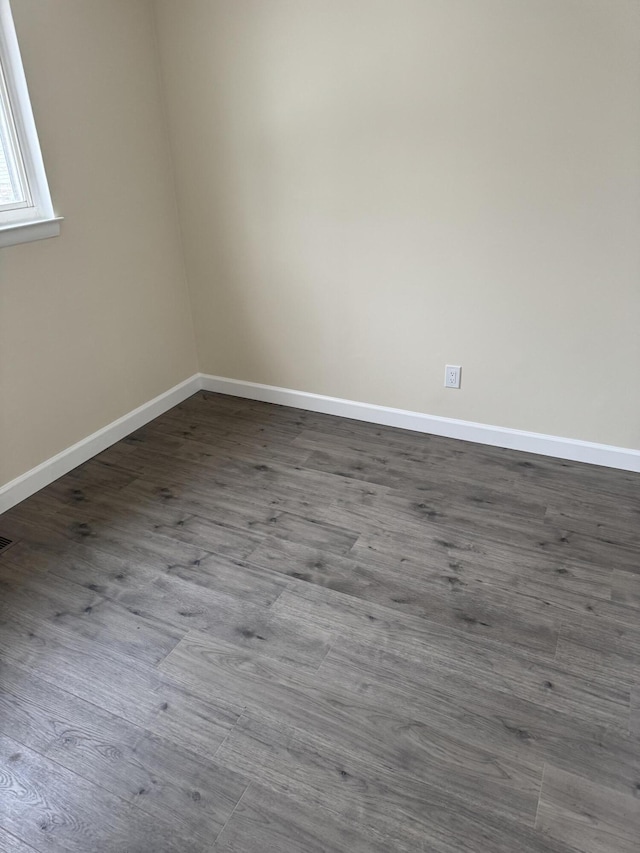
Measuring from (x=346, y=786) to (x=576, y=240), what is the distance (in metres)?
2.03

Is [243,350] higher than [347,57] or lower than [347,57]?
lower

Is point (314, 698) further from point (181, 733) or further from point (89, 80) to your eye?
point (89, 80)

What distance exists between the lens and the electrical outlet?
2844 mm

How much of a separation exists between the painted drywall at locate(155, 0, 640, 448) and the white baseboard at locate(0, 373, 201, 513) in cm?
56

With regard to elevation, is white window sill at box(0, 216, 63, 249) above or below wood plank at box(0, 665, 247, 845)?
above

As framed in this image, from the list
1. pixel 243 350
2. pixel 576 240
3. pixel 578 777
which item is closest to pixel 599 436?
pixel 576 240

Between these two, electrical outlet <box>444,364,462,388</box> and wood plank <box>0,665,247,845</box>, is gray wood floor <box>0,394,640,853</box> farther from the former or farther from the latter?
electrical outlet <box>444,364,462,388</box>

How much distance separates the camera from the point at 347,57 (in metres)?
2.56

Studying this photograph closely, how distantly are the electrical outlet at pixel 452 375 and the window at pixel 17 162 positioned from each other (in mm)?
1765

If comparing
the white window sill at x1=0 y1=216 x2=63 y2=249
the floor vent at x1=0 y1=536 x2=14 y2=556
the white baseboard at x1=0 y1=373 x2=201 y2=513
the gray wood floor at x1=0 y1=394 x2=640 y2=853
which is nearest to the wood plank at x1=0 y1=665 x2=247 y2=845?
the gray wood floor at x1=0 y1=394 x2=640 y2=853

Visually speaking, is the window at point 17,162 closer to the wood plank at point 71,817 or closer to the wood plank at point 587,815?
the wood plank at point 71,817

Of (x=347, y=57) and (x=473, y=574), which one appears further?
(x=347, y=57)

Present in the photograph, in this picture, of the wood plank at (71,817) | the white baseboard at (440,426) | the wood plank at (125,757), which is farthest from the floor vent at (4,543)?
the white baseboard at (440,426)

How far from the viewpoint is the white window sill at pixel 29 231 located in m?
2.34
